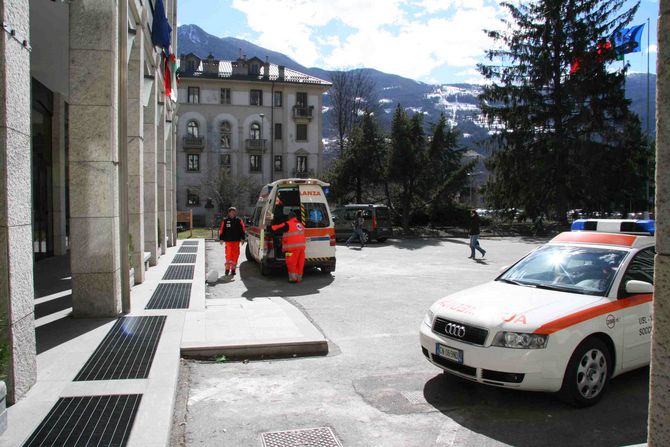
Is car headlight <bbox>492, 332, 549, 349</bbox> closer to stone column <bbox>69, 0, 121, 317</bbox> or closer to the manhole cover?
the manhole cover

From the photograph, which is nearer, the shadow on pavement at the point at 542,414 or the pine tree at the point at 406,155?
the shadow on pavement at the point at 542,414

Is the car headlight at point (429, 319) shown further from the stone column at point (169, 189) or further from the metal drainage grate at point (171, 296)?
the stone column at point (169, 189)

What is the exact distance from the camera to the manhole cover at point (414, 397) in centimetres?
538

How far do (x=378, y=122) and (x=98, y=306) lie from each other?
3119 cm

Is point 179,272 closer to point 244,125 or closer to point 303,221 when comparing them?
point 303,221

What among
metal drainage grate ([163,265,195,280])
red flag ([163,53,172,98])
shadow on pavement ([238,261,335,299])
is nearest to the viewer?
shadow on pavement ([238,261,335,299])

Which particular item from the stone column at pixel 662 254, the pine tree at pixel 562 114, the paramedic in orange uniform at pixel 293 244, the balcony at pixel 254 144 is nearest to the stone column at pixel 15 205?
the stone column at pixel 662 254

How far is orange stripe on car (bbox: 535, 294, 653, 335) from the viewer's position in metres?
4.98

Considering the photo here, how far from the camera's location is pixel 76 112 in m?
7.90

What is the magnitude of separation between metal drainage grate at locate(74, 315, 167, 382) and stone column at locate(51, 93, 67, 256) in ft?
33.2

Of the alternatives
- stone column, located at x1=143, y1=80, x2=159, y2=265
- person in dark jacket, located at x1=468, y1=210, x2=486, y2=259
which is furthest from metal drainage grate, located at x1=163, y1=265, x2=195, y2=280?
person in dark jacket, located at x1=468, y1=210, x2=486, y2=259

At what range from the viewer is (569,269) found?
20.5 ft

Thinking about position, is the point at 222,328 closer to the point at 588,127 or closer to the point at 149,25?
the point at 149,25

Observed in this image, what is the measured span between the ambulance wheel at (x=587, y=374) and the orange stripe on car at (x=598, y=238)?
59.1 inches
